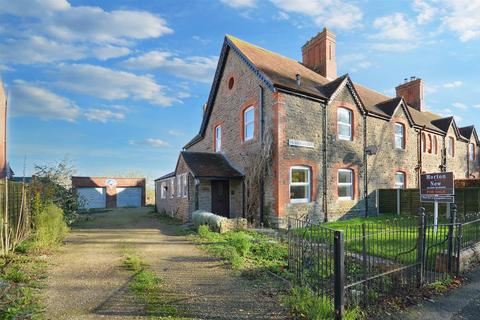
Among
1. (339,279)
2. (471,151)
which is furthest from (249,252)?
(471,151)

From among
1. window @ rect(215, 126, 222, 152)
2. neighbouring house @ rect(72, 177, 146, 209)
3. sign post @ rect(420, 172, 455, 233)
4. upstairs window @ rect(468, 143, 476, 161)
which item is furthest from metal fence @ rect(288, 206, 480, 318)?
neighbouring house @ rect(72, 177, 146, 209)

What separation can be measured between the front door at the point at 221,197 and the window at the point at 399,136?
468 inches

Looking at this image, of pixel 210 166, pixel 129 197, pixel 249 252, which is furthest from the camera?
pixel 129 197

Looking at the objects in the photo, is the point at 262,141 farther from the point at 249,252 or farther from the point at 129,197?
the point at 129,197

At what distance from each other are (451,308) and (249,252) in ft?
15.2

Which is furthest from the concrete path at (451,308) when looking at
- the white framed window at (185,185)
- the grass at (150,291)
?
the white framed window at (185,185)

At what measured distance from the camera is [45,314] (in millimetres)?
4566

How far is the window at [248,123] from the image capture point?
612 inches

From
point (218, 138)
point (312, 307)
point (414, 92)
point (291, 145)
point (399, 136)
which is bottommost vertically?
point (312, 307)

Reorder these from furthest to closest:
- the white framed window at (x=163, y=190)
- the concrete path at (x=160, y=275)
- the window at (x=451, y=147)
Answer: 1. the window at (x=451, y=147)
2. the white framed window at (x=163, y=190)
3. the concrete path at (x=160, y=275)

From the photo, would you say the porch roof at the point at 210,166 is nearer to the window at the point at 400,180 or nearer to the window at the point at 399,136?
the window at the point at 400,180

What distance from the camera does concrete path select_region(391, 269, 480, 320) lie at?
16.4 feet

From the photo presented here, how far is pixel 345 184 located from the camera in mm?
16531

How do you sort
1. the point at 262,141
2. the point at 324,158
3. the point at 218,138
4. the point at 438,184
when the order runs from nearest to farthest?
the point at 438,184, the point at 262,141, the point at 324,158, the point at 218,138
